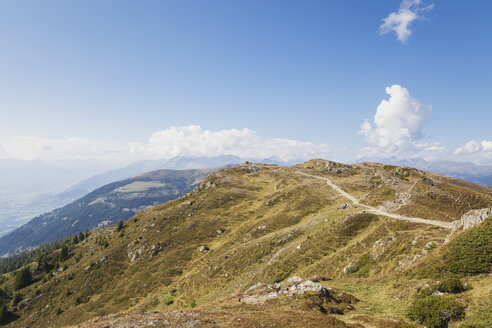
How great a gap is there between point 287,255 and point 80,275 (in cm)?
9391

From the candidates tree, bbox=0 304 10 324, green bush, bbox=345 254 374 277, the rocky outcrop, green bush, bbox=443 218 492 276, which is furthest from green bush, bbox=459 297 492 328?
tree, bbox=0 304 10 324

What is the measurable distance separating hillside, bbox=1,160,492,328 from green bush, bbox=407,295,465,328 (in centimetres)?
29

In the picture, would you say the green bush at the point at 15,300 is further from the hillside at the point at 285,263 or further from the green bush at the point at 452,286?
the green bush at the point at 452,286

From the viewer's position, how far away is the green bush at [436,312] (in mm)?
17078

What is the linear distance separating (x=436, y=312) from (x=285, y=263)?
107 ft

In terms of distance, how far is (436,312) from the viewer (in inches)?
693

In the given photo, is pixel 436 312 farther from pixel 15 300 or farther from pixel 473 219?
pixel 15 300

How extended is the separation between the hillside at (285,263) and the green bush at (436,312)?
0.29 m

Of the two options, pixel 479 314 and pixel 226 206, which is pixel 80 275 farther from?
pixel 479 314

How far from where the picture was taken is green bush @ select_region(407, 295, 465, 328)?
56.0 ft

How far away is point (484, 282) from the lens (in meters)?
20.6

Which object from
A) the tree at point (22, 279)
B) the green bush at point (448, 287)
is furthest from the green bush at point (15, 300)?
the green bush at point (448, 287)

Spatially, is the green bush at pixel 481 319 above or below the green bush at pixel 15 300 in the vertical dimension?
above

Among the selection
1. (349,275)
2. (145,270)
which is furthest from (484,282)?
(145,270)
